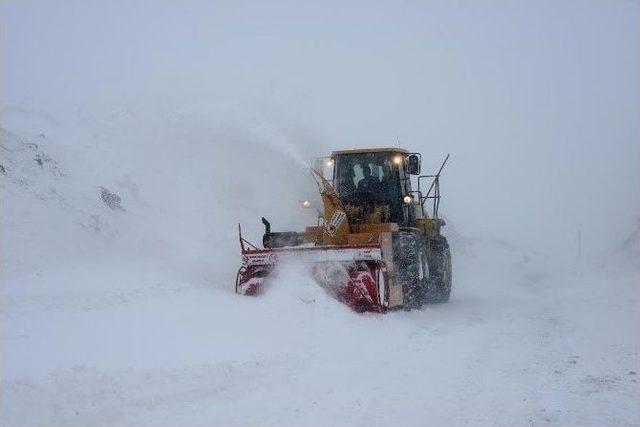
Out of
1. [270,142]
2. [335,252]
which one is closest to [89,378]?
[335,252]

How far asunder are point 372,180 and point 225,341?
6.68m

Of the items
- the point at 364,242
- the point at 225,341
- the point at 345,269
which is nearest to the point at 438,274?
the point at 364,242

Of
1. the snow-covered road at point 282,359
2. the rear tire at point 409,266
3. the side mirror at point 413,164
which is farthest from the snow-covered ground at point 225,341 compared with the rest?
the side mirror at point 413,164

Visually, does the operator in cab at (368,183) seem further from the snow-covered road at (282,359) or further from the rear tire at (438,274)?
the snow-covered road at (282,359)

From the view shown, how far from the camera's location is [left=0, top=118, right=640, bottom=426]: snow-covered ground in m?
6.14

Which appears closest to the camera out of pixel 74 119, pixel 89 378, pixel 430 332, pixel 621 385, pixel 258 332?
pixel 89 378

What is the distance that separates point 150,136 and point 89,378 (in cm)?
1570

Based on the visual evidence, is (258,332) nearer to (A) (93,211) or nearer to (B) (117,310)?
(B) (117,310)

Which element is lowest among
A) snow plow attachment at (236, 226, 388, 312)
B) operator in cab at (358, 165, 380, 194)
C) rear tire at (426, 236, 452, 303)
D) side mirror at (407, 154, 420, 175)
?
rear tire at (426, 236, 452, 303)

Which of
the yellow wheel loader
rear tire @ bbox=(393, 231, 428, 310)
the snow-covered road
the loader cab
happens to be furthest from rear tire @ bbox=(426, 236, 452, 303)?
the snow-covered road

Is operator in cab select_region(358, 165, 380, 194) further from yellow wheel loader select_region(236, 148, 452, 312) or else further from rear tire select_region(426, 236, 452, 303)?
rear tire select_region(426, 236, 452, 303)

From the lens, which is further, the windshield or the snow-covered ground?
the windshield

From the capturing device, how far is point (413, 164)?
14398 millimetres

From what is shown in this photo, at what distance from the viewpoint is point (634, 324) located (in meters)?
11.6
